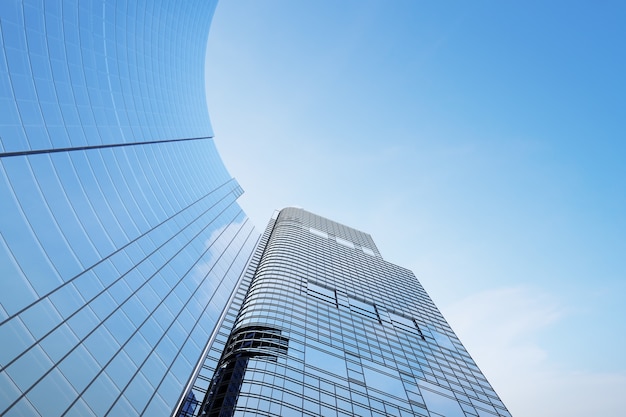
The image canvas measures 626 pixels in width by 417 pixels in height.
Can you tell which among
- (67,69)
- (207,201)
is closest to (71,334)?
(67,69)

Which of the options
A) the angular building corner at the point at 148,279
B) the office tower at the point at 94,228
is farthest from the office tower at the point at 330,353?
the office tower at the point at 94,228

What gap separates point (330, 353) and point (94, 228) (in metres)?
25.0

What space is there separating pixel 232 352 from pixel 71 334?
19.8m

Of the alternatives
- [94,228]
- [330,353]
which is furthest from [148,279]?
[330,353]

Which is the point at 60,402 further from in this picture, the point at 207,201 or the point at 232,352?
the point at 207,201

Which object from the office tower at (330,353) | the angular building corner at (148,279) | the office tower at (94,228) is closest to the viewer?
the office tower at (94,228)

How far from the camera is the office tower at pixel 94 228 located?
15992mm

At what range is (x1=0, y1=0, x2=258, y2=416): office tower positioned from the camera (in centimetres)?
1599

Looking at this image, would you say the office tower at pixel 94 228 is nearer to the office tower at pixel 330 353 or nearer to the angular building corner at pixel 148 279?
the angular building corner at pixel 148 279

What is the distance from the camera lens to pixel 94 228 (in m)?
23.5

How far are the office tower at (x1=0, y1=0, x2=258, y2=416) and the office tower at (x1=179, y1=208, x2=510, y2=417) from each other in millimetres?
4397

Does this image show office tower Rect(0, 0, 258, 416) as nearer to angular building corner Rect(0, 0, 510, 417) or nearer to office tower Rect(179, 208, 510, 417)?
angular building corner Rect(0, 0, 510, 417)

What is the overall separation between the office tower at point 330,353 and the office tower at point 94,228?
173 inches

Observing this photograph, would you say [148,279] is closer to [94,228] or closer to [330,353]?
[94,228]
